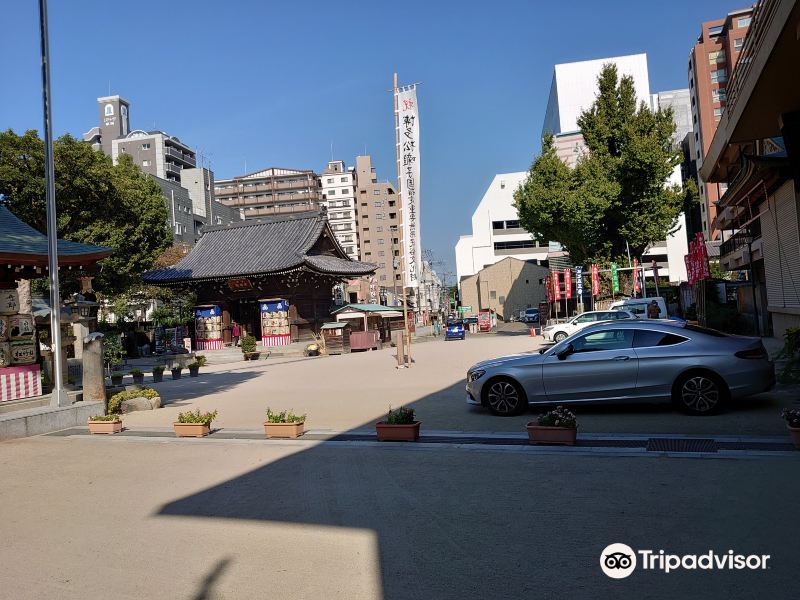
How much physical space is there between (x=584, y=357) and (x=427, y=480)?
4.03 m

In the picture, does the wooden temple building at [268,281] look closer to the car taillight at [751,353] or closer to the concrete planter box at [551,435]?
the car taillight at [751,353]

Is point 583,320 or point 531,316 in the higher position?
point 531,316

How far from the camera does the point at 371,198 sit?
91625 millimetres

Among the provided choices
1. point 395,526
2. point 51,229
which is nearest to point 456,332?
point 51,229

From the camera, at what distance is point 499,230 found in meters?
79.0

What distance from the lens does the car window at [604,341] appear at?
9078mm

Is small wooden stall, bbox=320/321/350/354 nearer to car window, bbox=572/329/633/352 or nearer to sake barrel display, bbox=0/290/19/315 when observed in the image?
sake barrel display, bbox=0/290/19/315

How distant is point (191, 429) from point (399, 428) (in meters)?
3.47

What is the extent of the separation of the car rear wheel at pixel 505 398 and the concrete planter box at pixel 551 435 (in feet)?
6.34

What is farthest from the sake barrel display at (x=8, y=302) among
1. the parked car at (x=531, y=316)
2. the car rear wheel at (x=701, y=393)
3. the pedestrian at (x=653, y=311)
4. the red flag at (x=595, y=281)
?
the parked car at (x=531, y=316)

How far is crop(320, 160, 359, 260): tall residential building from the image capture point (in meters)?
91.0

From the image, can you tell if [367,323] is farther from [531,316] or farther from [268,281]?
[531,316]

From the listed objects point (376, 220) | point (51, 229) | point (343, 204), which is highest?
point (343, 204)

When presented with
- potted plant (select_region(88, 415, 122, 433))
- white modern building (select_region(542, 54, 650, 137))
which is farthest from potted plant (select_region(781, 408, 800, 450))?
white modern building (select_region(542, 54, 650, 137))
